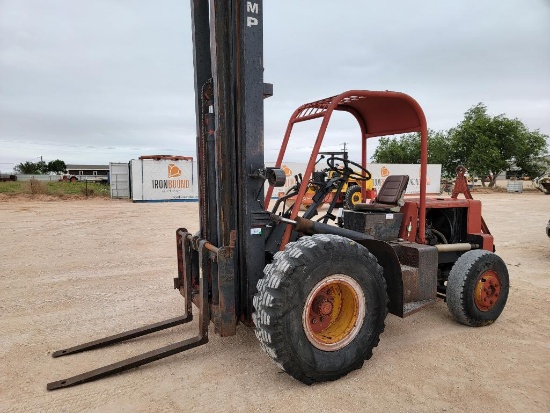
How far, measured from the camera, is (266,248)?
436 centimetres

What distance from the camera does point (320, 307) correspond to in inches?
150

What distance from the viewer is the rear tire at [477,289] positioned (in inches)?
191

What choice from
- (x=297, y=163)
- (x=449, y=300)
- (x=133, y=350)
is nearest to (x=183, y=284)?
(x=133, y=350)

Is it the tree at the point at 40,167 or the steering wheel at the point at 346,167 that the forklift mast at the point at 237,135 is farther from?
the tree at the point at 40,167

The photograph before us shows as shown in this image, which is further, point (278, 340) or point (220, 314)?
point (220, 314)

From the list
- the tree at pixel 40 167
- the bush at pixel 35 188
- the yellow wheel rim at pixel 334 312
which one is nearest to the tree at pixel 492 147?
the bush at pixel 35 188

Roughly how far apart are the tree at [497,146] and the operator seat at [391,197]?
46.4 m

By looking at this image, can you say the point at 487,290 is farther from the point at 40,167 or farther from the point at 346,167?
the point at 40,167

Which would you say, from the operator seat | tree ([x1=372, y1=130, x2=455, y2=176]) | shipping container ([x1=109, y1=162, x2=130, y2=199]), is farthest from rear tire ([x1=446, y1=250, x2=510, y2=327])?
tree ([x1=372, y1=130, x2=455, y2=176])

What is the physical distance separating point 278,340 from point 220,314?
68cm

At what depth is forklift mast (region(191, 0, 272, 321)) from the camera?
389cm

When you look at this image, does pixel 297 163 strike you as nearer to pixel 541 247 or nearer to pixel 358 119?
pixel 541 247

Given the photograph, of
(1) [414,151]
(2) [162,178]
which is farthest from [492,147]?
(2) [162,178]

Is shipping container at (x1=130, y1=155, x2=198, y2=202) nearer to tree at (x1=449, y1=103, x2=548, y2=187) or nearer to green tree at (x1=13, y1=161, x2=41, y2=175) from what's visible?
tree at (x1=449, y1=103, x2=548, y2=187)
